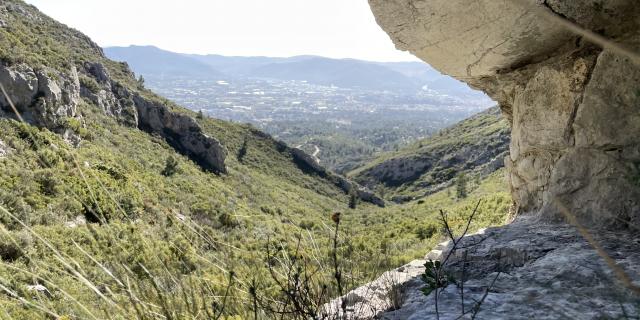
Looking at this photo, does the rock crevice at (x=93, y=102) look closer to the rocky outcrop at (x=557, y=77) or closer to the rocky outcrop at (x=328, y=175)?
the rocky outcrop at (x=557, y=77)

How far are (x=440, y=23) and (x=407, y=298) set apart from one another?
3.85 meters

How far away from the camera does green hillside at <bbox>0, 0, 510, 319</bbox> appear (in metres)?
2.12

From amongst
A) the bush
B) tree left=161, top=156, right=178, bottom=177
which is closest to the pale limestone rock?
→ the bush

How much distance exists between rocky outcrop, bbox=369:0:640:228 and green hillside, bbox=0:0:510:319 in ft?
8.52

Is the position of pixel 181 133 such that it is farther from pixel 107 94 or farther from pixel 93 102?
pixel 93 102

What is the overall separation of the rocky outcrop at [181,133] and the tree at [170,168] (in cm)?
1002

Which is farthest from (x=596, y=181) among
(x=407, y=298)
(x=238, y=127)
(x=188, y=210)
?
(x=238, y=127)

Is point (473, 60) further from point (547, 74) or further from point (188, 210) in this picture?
point (188, 210)

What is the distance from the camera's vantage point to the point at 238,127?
265 ft

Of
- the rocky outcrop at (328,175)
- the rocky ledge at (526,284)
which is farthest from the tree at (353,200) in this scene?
the rocky ledge at (526,284)

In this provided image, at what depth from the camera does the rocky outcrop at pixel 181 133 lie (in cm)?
4888

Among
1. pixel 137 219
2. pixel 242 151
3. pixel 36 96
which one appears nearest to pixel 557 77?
pixel 137 219

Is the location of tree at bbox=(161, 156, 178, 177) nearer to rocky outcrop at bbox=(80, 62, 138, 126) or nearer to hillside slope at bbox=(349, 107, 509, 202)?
rocky outcrop at bbox=(80, 62, 138, 126)

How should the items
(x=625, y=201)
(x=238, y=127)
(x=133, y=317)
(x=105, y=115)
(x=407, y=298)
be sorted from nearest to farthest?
(x=133, y=317) → (x=407, y=298) → (x=625, y=201) → (x=105, y=115) → (x=238, y=127)
